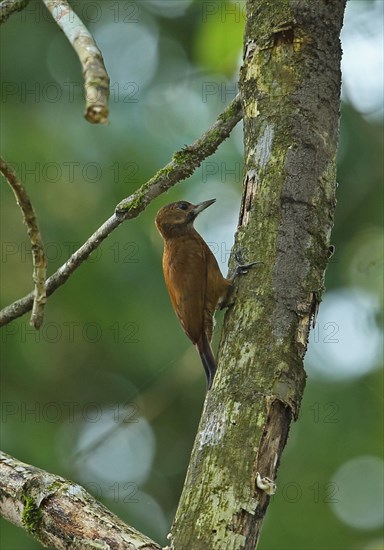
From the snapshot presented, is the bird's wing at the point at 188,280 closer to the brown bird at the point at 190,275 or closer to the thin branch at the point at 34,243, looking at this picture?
the brown bird at the point at 190,275

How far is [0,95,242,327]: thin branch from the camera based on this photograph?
10.3 ft

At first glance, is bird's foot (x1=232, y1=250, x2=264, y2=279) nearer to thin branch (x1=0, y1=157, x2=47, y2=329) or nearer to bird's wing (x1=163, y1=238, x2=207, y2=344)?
thin branch (x1=0, y1=157, x2=47, y2=329)

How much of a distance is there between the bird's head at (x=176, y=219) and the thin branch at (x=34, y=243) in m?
1.57

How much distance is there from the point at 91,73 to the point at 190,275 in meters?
2.18

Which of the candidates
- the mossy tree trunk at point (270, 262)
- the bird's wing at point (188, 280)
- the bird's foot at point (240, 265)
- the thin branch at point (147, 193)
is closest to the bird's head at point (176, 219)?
the bird's wing at point (188, 280)

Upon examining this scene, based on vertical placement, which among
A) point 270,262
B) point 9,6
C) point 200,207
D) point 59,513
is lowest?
point 59,513

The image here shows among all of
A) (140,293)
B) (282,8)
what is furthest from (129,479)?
(282,8)

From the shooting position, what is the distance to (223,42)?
5.14 meters

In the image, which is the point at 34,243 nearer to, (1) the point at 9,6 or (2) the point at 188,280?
(1) the point at 9,6

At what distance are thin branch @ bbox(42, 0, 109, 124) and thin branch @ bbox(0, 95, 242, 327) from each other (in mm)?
776

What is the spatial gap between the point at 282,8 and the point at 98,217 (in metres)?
2.79

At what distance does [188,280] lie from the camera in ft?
13.8

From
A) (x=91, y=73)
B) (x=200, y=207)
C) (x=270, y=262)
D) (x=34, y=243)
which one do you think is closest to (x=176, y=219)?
(x=200, y=207)

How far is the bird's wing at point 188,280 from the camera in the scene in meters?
4.12
